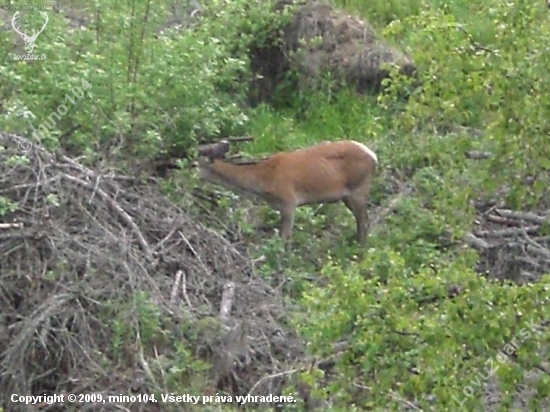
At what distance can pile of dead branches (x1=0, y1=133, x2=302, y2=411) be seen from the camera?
8.26 meters

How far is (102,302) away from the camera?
8469mm

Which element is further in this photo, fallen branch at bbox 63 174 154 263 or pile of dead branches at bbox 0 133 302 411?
fallen branch at bbox 63 174 154 263

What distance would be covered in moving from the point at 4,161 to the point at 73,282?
3.51 feet

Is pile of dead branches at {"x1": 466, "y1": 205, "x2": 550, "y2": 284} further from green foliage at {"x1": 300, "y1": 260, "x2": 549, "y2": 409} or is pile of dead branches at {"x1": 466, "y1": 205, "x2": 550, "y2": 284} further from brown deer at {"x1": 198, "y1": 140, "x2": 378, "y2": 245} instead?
green foliage at {"x1": 300, "y1": 260, "x2": 549, "y2": 409}

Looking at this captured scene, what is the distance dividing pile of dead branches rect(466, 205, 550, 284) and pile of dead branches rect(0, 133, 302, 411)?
67.8 inches

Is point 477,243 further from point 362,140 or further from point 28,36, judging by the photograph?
point 28,36

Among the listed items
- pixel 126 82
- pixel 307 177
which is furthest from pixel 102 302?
pixel 307 177

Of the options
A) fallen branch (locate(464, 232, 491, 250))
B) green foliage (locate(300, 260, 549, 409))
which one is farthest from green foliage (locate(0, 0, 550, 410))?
fallen branch (locate(464, 232, 491, 250))

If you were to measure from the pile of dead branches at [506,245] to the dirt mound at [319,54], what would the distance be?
4566 mm

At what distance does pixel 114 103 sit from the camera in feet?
34.8

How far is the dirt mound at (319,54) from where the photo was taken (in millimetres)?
14672

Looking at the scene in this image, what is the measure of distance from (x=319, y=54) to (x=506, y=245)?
5.33m

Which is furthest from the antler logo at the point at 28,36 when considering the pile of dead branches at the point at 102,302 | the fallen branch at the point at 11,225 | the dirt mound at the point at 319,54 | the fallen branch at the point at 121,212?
the dirt mound at the point at 319,54

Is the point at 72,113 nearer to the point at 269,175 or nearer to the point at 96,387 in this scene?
the point at 269,175
